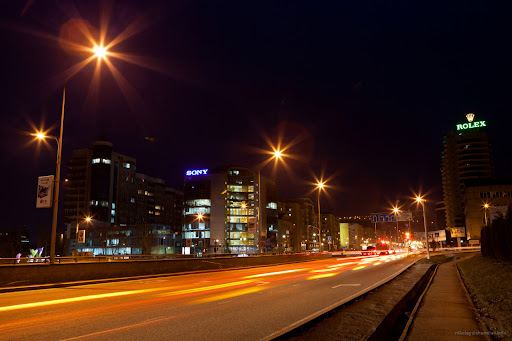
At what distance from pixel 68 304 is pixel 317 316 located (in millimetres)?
8750

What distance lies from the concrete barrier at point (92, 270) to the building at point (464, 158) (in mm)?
162617

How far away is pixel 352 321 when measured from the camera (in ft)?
34.0

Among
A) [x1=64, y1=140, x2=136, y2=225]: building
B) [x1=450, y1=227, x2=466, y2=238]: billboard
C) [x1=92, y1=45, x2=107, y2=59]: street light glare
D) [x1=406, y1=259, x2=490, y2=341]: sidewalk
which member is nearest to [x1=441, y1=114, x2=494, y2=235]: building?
[x1=450, y1=227, x2=466, y2=238]: billboard

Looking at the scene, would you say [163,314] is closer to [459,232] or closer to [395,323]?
[395,323]

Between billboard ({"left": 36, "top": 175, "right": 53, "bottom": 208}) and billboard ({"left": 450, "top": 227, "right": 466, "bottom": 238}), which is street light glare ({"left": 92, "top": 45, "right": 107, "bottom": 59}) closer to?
billboard ({"left": 36, "top": 175, "right": 53, "bottom": 208})

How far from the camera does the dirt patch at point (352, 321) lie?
8.68 meters

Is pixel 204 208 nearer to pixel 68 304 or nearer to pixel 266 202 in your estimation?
pixel 266 202

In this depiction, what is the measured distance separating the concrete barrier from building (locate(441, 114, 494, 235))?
163 meters

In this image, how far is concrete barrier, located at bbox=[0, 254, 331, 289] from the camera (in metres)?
20.1

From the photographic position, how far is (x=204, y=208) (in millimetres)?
150750

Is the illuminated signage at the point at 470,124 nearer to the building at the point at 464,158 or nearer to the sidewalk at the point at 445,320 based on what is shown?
the building at the point at 464,158

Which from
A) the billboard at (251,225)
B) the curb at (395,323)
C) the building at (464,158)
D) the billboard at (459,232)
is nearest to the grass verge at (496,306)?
the curb at (395,323)

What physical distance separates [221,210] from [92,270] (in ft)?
420

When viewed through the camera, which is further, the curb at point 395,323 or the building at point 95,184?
the building at point 95,184
